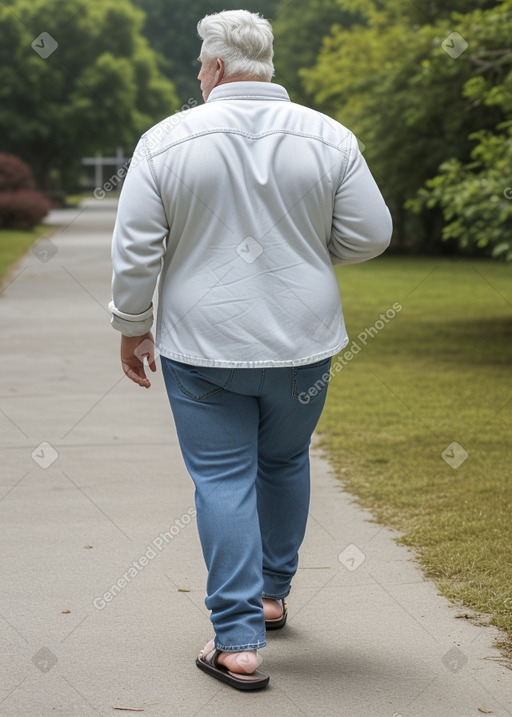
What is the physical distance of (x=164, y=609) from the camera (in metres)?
4.05

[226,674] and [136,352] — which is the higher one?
[136,352]

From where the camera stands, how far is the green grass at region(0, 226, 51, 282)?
22837mm

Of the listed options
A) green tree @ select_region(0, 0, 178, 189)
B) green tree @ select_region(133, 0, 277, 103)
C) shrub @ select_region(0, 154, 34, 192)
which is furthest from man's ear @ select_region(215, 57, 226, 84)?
green tree @ select_region(133, 0, 277, 103)

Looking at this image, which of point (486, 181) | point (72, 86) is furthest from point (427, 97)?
point (72, 86)

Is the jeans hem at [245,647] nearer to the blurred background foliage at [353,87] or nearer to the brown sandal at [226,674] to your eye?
the brown sandal at [226,674]

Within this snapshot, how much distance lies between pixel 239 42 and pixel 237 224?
1.79ft

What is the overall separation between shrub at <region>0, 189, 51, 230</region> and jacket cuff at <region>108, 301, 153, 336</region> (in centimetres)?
3410

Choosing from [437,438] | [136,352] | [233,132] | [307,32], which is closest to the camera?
[233,132]

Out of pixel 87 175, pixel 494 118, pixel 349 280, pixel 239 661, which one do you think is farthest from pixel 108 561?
pixel 87 175

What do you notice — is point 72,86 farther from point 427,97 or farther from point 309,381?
point 309,381

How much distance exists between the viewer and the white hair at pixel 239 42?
3.36 m

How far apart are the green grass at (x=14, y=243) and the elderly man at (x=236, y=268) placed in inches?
656

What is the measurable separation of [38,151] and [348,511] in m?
60.7

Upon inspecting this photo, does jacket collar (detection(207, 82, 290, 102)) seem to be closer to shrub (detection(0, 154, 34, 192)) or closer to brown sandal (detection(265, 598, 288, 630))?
brown sandal (detection(265, 598, 288, 630))
